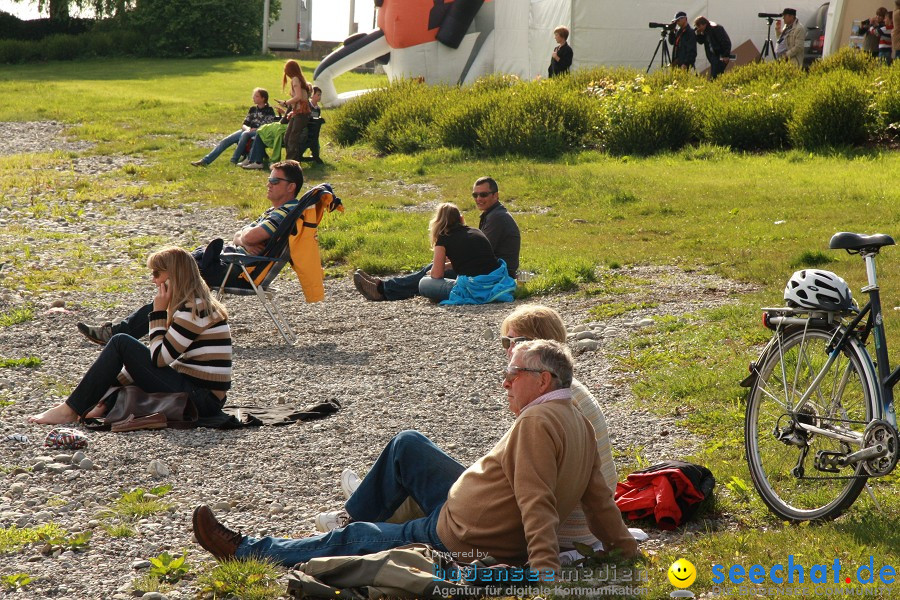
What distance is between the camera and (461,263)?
10.7 m

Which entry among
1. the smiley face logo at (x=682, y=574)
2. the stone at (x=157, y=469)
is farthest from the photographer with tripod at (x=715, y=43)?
the smiley face logo at (x=682, y=574)

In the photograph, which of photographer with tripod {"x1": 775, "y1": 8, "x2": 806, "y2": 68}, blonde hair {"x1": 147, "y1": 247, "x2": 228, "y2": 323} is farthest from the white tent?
blonde hair {"x1": 147, "y1": 247, "x2": 228, "y2": 323}

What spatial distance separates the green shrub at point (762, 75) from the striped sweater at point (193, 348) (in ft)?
51.5

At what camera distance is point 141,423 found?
678 centimetres

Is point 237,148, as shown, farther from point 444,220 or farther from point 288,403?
point 288,403

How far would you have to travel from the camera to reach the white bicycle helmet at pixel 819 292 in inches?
189

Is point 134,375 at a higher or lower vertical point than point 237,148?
lower

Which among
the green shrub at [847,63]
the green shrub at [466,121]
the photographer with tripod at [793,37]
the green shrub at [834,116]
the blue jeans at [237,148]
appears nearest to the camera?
the green shrub at [834,116]

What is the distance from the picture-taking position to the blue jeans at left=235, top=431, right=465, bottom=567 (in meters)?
→ 4.45

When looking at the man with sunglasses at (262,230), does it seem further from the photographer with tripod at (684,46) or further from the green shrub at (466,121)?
the photographer with tripod at (684,46)

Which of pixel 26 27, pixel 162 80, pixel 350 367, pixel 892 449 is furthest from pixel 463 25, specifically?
pixel 26 27

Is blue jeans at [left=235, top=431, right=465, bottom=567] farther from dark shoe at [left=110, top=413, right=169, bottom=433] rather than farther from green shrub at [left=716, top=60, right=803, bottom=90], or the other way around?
green shrub at [left=716, top=60, right=803, bottom=90]

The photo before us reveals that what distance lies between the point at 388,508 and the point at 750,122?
15.6 metres

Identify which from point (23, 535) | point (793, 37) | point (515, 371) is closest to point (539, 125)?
point (793, 37)
